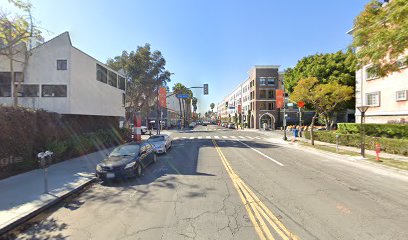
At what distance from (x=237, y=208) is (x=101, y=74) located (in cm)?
2003

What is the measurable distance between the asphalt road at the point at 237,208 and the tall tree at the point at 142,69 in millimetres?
28831

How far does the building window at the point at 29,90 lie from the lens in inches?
686

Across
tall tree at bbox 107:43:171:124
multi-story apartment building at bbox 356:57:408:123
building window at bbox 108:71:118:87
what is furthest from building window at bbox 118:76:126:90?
multi-story apartment building at bbox 356:57:408:123

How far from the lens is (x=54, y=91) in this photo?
17375 mm

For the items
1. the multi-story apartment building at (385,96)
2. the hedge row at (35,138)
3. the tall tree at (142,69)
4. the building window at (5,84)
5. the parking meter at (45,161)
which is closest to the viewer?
the parking meter at (45,161)

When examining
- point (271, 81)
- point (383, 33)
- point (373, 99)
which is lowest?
point (373, 99)

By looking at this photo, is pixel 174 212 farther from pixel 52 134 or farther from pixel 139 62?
pixel 139 62

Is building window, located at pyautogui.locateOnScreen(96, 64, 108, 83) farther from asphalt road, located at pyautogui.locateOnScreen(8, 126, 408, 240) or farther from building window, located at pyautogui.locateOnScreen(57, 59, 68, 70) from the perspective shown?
asphalt road, located at pyautogui.locateOnScreen(8, 126, 408, 240)

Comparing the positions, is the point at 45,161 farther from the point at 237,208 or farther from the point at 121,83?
the point at 121,83

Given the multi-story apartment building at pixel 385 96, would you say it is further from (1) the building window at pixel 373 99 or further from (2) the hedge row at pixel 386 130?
(2) the hedge row at pixel 386 130

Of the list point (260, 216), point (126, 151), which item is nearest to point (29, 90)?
point (126, 151)

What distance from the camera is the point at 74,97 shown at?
17.8 metres

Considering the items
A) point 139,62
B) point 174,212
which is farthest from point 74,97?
point 139,62

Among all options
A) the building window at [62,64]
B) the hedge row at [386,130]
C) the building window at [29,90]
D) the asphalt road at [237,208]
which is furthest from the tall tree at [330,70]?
the building window at [29,90]
